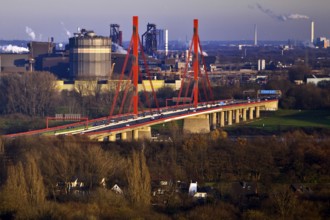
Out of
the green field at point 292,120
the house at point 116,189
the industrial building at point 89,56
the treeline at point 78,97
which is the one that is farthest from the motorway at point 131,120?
the industrial building at point 89,56

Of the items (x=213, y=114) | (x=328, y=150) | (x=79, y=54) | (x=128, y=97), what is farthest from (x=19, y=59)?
(x=328, y=150)

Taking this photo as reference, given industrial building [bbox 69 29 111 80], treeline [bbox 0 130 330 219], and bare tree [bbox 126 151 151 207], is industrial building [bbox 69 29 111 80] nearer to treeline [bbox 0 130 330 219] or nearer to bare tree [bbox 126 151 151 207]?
treeline [bbox 0 130 330 219]

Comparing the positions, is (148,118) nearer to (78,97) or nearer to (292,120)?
(292,120)

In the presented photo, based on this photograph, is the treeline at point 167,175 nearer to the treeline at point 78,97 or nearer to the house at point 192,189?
the house at point 192,189

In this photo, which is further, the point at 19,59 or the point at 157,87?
the point at 19,59

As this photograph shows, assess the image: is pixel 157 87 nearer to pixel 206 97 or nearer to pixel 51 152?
pixel 206 97

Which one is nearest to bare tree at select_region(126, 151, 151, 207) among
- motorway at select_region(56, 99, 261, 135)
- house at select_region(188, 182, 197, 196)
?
house at select_region(188, 182, 197, 196)
